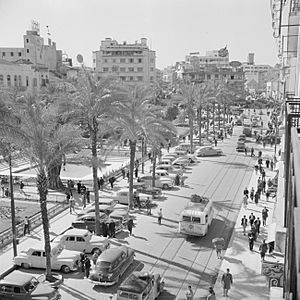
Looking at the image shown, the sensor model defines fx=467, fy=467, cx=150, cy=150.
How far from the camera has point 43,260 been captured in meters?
18.7

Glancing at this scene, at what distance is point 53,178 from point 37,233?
9868mm

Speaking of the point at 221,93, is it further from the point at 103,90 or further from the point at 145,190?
the point at 103,90

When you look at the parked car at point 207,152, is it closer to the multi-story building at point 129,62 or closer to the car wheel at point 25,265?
the car wheel at point 25,265

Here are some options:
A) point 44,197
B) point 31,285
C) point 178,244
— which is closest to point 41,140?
point 44,197

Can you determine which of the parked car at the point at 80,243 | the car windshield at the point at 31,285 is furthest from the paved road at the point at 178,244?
the parked car at the point at 80,243

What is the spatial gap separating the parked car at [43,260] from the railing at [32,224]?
106 inches

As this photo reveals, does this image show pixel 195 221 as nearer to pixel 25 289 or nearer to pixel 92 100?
pixel 92 100

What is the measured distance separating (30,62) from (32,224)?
2223 inches

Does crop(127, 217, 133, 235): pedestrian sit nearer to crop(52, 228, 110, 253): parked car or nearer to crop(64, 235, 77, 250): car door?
crop(52, 228, 110, 253): parked car

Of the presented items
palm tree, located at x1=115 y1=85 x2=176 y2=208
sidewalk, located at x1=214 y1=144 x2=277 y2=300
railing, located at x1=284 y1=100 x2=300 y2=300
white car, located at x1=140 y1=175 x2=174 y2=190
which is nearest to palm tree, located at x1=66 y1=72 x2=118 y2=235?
palm tree, located at x1=115 y1=85 x2=176 y2=208

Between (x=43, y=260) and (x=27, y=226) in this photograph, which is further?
(x=27, y=226)

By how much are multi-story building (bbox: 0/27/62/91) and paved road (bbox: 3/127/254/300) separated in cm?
2906

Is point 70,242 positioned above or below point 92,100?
below

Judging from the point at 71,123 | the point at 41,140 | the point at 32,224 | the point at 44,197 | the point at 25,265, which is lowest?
the point at 25,265
